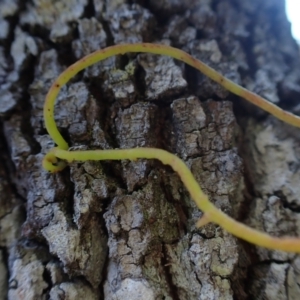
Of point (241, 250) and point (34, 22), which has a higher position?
point (34, 22)

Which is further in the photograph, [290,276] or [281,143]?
[281,143]

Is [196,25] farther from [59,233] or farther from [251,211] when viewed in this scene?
[59,233]

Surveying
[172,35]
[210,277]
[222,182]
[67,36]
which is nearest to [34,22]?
[67,36]

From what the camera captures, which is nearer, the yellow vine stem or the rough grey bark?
the yellow vine stem
